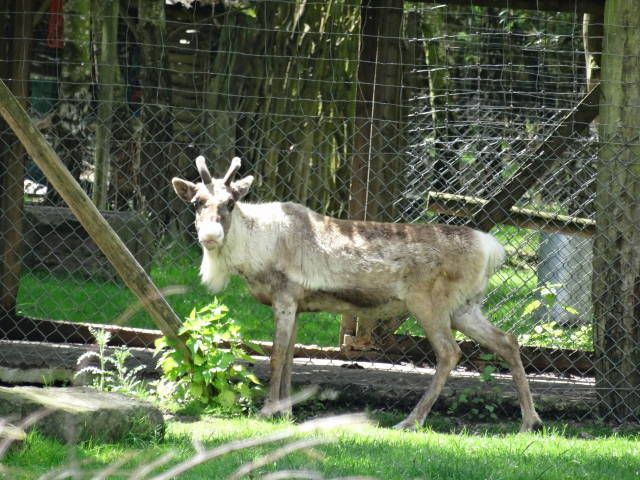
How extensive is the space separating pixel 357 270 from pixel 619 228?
6.01 ft

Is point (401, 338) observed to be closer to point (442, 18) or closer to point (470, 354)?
point (470, 354)

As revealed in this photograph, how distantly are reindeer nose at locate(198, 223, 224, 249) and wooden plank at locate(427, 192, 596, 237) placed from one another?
77.3 inches

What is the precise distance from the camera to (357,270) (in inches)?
278

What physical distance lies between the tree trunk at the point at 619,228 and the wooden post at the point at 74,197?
306 cm

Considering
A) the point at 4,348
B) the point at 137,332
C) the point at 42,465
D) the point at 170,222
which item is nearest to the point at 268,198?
the point at 170,222

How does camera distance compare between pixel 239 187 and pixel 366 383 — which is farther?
pixel 366 383

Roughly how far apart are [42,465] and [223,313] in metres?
2.30

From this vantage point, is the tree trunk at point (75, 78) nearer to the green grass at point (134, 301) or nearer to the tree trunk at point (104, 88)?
the tree trunk at point (104, 88)

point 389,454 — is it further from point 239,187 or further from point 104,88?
point 104,88

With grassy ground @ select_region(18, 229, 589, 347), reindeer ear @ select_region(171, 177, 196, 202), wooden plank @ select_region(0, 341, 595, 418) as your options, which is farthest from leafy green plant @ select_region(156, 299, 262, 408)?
grassy ground @ select_region(18, 229, 589, 347)

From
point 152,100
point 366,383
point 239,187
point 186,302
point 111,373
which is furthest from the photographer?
point 152,100

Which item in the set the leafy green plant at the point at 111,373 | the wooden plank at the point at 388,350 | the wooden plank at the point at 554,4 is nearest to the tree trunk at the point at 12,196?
the wooden plank at the point at 388,350

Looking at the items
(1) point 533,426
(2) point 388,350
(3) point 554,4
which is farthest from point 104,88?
(1) point 533,426

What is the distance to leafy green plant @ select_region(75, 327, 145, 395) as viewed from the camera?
6617mm
